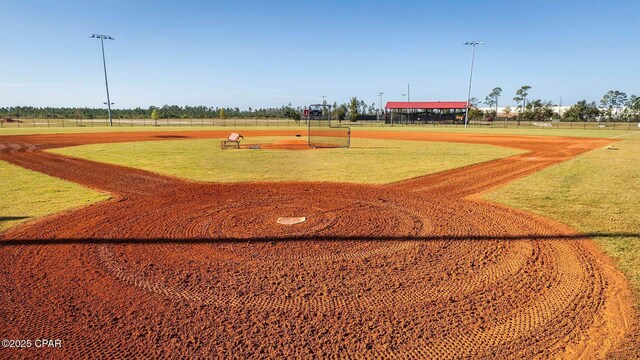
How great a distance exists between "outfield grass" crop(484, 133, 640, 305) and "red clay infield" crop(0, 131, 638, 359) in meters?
0.47

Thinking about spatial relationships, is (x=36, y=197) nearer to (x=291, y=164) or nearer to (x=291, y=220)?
(x=291, y=220)

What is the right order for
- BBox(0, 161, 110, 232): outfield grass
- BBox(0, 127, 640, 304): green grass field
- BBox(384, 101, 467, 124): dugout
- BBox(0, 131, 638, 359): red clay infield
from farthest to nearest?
BBox(384, 101, 467, 124): dugout → BBox(0, 161, 110, 232): outfield grass → BBox(0, 127, 640, 304): green grass field → BBox(0, 131, 638, 359): red clay infield

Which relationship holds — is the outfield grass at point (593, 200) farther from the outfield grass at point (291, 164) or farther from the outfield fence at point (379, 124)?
the outfield fence at point (379, 124)

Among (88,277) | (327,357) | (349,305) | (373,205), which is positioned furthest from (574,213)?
(88,277)

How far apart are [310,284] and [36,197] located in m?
9.26

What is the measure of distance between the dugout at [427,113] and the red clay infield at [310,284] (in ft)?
259

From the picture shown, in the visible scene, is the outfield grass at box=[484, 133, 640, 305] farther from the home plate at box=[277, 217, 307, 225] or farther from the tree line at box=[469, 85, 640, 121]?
the tree line at box=[469, 85, 640, 121]

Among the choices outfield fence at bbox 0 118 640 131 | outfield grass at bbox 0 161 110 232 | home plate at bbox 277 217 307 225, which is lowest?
home plate at bbox 277 217 307 225

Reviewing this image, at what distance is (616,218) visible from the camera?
27.2ft

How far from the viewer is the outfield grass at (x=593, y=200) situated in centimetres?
669

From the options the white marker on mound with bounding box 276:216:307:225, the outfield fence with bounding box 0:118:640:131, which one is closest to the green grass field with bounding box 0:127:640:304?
the white marker on mound with bounding box 276:216:307:225

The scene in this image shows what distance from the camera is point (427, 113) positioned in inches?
3423

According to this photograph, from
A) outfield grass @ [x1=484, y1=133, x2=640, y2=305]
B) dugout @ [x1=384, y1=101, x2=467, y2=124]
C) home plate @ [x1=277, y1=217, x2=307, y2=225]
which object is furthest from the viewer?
dugout @ [x1=384, y1=101, x2=467, y2=124]

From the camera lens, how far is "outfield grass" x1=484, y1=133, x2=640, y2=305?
6.69 metres
